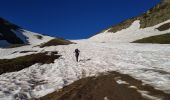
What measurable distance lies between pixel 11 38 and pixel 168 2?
2933 inches

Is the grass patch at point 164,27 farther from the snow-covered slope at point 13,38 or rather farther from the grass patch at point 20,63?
the snow-covered slope at point 13,38

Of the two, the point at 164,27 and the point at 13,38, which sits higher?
the point at 13,38

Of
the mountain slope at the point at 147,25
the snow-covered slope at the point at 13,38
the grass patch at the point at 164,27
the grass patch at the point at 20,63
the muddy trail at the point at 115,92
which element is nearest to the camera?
the muddy trail at the point at 115,92

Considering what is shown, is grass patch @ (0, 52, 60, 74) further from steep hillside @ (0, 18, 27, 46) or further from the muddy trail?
steep hillside @ (0, 18, 27, 46)

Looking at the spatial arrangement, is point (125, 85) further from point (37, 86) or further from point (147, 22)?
point (147, 22)

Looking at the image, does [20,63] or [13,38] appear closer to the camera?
[20,63]

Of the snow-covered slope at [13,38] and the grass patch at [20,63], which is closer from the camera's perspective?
the grass patch at [20,63]

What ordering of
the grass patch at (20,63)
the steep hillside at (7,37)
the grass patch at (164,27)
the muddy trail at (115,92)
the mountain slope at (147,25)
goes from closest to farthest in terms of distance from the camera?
1. the muddy trail at (115,92)
2. the grass patch at (20,63)
3. the grass patch at (164,27)
4. the mountain slope at (147,25)
5. the steep hillside at (7,37)

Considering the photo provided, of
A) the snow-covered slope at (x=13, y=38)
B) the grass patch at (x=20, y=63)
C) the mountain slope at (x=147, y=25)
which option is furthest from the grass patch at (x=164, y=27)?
the snow-covered slope at (x=13, y=38)

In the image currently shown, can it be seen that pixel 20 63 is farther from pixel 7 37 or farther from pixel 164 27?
pixel 7 37

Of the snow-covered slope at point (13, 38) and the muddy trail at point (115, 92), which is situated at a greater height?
the snow-covered slope at point (13, 38)

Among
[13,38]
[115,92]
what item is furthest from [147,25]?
[115,92]

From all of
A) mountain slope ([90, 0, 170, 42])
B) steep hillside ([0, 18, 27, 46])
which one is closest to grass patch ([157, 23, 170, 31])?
mountain slope ([90, 0, 170, 42])

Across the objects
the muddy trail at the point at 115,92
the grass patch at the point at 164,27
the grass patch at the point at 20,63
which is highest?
the grass patch at the point at 164,27
